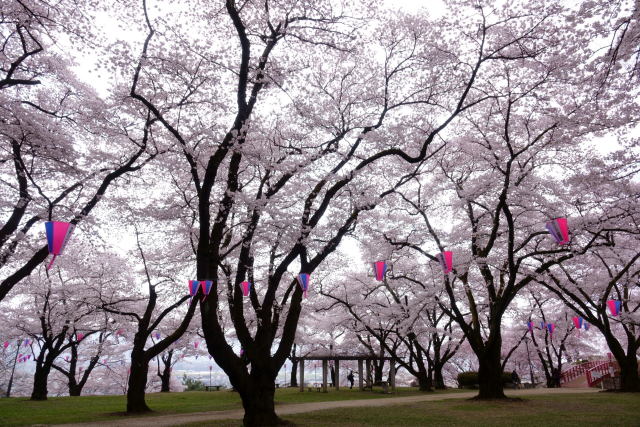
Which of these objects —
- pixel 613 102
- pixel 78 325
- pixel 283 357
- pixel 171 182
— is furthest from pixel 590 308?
pixel 78 325

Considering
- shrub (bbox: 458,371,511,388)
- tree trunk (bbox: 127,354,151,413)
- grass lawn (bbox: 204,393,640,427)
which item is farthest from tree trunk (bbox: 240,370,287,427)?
shrub (bbox: 458,371,511,388)

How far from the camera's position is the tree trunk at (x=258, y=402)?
9.96 meters

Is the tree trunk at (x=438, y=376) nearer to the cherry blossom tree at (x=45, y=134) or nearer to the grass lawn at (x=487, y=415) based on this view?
the grass lawn at (x=487, y=415)

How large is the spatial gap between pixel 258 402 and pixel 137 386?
26.3 ft

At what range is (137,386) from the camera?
15867mm

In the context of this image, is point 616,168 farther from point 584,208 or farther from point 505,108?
point 584,208

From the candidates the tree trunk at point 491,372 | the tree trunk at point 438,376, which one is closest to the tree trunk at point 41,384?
the tree trunk at point 491,372

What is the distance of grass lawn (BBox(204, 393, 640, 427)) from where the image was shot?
10064mm

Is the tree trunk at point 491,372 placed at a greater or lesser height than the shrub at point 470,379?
greater

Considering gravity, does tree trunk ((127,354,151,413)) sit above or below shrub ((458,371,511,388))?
above

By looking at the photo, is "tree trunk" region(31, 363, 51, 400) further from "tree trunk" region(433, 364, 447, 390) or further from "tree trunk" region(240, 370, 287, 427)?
"tree trunk" region(433, 364, 447, 390)

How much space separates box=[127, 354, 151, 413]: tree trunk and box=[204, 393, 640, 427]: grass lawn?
17.9 ft

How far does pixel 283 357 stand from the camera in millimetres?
10891

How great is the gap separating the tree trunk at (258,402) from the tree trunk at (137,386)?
727cm
